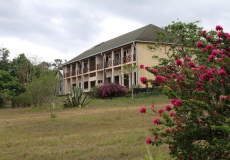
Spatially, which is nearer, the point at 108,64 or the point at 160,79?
the point at 160,79

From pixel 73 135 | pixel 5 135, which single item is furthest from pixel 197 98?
pixel 5 135

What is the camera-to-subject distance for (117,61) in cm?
3503

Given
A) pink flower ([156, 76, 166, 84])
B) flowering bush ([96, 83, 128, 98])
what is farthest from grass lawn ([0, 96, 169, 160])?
flowering bush ([96, 83, 128, 98])

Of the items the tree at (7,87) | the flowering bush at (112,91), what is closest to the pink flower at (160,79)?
the flowering bush at (112,91)

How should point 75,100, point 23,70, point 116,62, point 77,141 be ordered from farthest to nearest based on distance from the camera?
point 23,70 < point 116,62 < point 75,100 < point 77,141

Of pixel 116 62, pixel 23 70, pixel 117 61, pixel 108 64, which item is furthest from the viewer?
pixel 23 70

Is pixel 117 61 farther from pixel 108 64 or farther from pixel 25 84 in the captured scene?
pixel 25 84

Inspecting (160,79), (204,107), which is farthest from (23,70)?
(204,107)

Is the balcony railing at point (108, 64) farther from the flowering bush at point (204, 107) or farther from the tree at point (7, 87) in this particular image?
the flowering bush at point (204, 107)

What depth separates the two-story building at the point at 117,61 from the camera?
31375 mm

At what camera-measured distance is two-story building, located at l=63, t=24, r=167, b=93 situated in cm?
3138

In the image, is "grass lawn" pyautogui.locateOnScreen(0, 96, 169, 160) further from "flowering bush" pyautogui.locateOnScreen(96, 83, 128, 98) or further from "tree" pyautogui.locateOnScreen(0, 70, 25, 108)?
"tree" pyautogui.locateOnScreen(0, 70, 25, 108)

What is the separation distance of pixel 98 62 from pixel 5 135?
30.3 meters

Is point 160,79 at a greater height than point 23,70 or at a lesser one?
lesser
